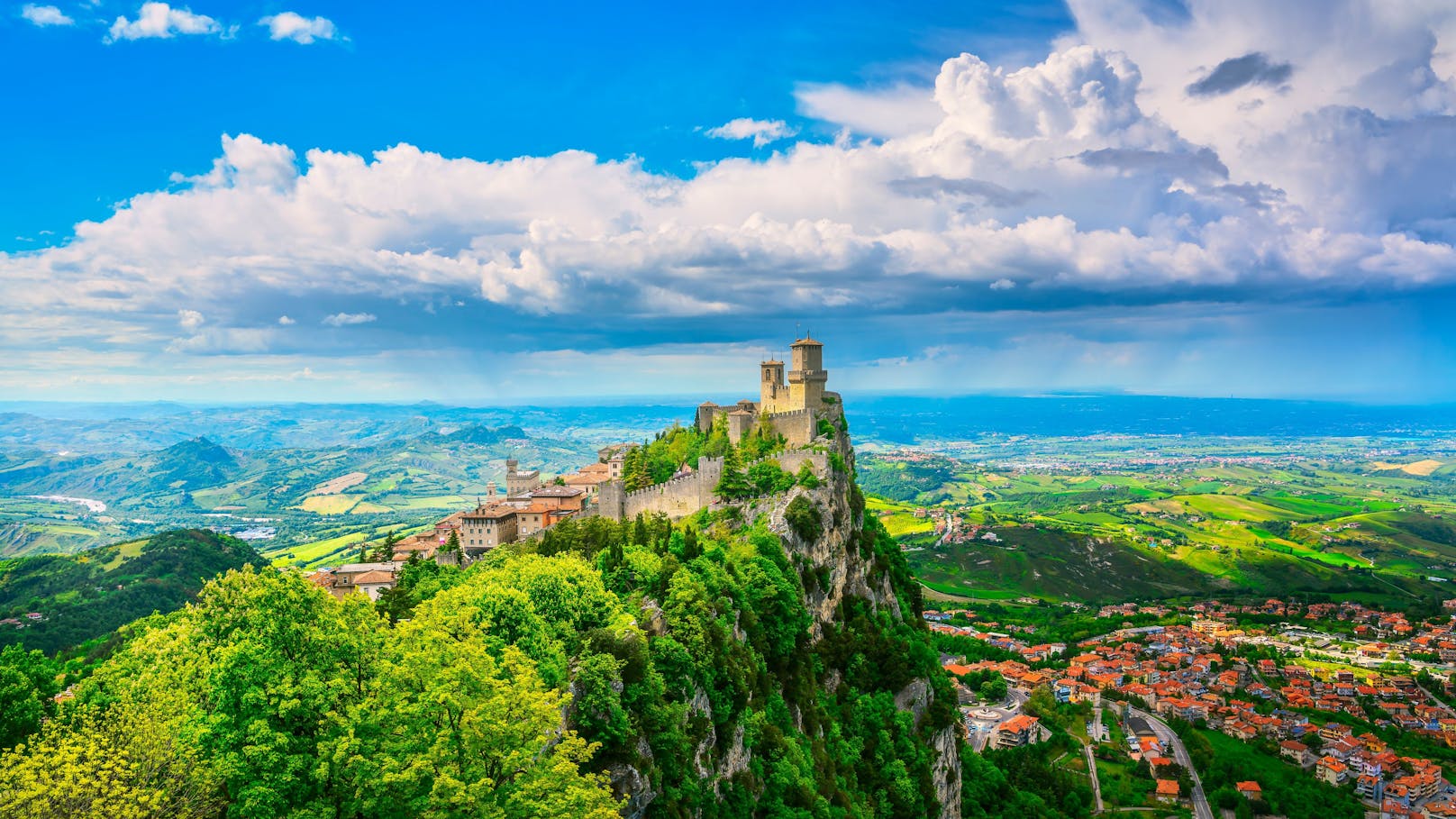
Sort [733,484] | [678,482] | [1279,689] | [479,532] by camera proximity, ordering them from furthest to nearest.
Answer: [1279,689]
[479,532]
[678,482]
[733,484]

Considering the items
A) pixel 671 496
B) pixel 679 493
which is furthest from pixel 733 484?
pixel 671 496

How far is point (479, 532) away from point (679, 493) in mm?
16351

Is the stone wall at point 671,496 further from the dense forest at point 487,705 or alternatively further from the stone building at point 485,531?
the dense forest at point 487,705

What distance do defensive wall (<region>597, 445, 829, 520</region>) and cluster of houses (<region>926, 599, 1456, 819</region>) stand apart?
223ft

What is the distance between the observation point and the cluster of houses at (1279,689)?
3903 inches

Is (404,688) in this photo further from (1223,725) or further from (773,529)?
(1223,725)

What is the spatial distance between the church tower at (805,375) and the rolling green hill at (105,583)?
80.3 m

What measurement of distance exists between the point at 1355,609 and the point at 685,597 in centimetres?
17853

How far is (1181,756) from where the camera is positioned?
104 metres

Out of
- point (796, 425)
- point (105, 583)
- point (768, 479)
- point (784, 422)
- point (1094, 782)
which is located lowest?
point (1094, 782)

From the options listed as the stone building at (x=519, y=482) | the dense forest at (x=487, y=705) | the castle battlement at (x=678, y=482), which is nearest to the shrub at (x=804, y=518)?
the dense forest at (x=487, y=705)

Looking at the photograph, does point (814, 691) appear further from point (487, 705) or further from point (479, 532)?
point (479, 532)

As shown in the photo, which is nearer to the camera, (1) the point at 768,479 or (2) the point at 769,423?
(1) the point at 768,479

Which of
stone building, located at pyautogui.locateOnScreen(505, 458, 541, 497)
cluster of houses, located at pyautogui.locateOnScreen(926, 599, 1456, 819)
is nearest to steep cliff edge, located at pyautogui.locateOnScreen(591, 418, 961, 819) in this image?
stone building, located at pyautogui.locateOnScreen(505, 458, 541, 497)
